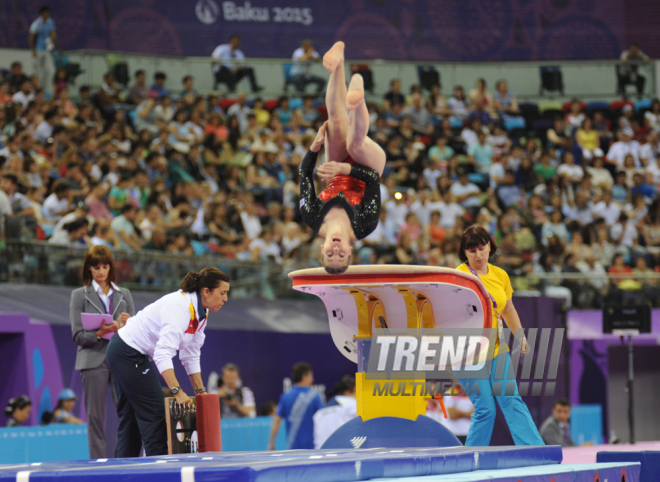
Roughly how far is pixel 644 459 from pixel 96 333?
359 cm

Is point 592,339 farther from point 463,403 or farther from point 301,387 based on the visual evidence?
point 301,387

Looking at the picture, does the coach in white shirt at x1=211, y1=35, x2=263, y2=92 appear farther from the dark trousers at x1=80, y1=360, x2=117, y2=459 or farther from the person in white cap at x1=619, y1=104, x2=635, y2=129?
the dark trousers at x1=80, y1=360, x2=117, y2=459

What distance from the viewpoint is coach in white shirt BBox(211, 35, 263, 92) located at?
15547 millimetres

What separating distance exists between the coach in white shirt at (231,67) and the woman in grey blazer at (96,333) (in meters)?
10.3

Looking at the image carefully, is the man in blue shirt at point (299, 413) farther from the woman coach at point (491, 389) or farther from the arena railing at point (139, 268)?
the woman coach at point (491, 389)

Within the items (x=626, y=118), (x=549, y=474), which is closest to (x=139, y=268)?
(x=549, y=474)

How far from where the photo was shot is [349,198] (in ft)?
17.3

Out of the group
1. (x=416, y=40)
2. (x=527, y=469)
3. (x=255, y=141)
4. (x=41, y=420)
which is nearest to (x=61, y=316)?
(x=41, y=420)

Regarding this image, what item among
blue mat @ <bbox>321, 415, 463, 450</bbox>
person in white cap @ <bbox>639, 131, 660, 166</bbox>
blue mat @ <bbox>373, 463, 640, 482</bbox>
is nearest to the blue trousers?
blue mat @ <bbox>321, 415, 463, 450</bbox>

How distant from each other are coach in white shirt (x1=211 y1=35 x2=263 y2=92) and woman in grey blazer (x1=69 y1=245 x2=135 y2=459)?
10281 millimetres

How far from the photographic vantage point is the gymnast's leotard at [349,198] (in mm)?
5203

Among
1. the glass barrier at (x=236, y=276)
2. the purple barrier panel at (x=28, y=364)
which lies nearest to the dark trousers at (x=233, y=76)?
the glass barrier at (x=236, y=276)

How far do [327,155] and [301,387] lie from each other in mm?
Result: 2988

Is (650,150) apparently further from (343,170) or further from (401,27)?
(343,170)
